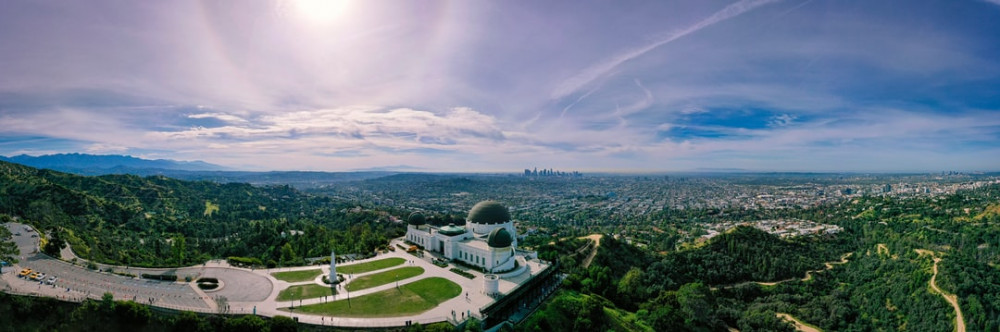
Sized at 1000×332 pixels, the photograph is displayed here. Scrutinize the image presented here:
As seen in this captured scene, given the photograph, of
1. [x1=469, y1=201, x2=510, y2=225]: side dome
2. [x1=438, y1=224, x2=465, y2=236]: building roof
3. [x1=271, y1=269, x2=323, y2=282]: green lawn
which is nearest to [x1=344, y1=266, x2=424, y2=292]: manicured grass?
[x1=271, y1=269, x2=323, y2=282]: green lawn

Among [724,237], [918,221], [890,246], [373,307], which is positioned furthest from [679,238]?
[373,307]

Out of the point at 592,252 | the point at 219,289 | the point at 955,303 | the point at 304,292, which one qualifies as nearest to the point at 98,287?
the point at 219,289

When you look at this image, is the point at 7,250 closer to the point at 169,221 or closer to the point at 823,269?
the point at 169,221

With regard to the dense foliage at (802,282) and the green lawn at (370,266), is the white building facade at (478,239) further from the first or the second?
the dense foliage at (802,282)

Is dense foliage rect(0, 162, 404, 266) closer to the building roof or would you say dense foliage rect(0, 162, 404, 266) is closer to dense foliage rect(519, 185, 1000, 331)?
the building roof

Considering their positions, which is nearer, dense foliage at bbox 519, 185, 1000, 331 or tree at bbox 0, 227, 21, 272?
tree at bbox 0, 227, 21, 272

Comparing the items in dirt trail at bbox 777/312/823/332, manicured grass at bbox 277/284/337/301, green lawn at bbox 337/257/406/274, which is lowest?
dirt trail at bbox 777/312/823/332

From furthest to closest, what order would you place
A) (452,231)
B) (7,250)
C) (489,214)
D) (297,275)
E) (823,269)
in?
(823,269), (489,214), (452,231), (297,275), (7,250)
